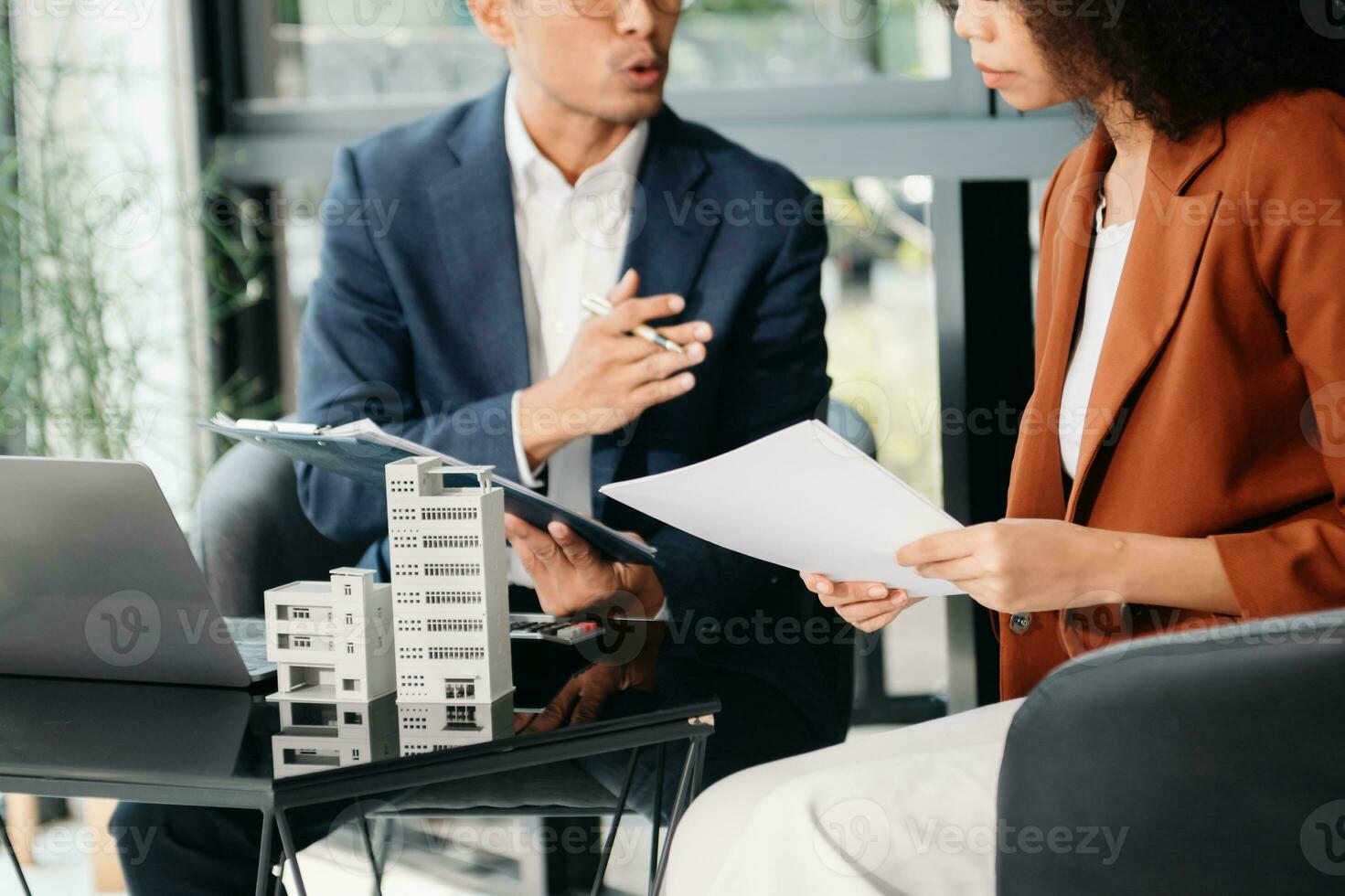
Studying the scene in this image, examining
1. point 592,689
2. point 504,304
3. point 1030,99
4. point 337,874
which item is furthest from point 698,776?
point 337,874

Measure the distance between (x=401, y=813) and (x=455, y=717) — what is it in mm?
536

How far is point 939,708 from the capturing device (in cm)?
290

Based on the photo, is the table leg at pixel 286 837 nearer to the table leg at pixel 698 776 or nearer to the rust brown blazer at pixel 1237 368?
the table leg at pixel 698 776

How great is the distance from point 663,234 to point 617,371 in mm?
392

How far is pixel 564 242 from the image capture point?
2145 mm

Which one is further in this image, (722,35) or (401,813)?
(722,35)

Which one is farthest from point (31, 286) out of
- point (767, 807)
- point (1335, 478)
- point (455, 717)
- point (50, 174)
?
point (1335, 478)

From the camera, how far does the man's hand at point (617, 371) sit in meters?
1.77

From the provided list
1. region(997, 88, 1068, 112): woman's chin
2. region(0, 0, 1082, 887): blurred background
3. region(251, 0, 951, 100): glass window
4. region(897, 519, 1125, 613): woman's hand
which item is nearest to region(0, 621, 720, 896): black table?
region(897, 519, 1125, 613): woman's hand

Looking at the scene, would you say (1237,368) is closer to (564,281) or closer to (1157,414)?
(1157,414)

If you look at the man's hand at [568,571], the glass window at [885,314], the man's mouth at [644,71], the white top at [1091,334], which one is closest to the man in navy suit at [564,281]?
the man's mouth at [644,71]

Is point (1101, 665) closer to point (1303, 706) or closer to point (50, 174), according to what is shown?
point (1303, 706)

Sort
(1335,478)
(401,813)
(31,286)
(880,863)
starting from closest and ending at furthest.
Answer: (880,863) < (1335,478) < (401,813) < (31,286)

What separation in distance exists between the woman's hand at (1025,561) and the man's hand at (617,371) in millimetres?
618
